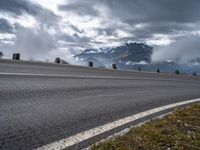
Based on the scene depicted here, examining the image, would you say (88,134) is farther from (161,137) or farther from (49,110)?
(49,110)

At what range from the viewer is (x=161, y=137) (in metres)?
4.62

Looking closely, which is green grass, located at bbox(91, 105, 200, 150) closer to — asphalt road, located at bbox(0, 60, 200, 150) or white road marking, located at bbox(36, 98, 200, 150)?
A: white road marking, located at bbox(36, 98, 200, 150)

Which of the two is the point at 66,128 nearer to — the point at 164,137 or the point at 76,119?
the point at 76,119

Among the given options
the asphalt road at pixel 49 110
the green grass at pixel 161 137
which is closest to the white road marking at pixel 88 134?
the asphalt road at pixel 49 110

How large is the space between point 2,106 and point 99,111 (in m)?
1.82

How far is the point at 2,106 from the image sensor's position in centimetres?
616

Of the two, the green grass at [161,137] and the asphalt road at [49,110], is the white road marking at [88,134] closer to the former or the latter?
the asphalt road at [49,110]

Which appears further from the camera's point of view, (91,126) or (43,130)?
(91,126)

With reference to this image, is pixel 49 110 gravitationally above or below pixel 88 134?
above

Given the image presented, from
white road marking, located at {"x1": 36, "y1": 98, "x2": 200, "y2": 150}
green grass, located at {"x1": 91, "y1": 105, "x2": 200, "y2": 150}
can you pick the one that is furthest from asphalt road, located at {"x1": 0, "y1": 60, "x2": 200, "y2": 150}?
green grass, located at {"x1": 91, "y1": 105, "x2": 200, "y2": 150}

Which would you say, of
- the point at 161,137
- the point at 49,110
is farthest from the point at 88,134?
the point at 49,110

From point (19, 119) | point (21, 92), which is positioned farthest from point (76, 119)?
point (21, 92)

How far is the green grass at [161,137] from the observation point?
13.6ft

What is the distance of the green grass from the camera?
4.15 meters
